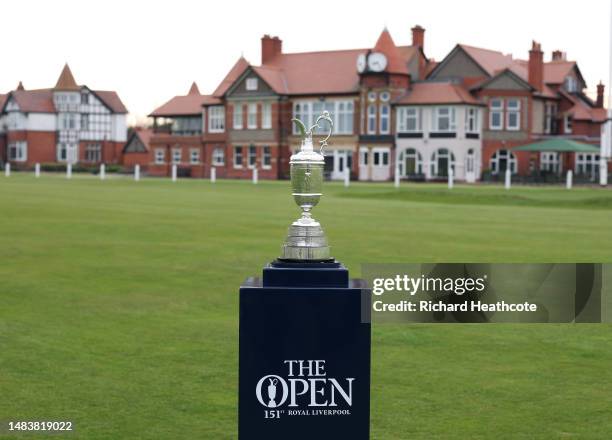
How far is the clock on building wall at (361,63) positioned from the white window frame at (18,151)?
151 feet

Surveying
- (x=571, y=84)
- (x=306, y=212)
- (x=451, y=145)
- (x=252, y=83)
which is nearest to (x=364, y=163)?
(x=451, y=145)

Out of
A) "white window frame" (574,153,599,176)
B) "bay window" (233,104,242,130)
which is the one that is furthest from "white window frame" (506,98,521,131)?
"bay window" (233,104,242,130)

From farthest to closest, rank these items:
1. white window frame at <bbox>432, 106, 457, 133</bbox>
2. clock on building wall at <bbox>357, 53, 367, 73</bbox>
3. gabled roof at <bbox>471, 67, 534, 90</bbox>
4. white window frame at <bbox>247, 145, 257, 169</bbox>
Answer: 1. white window frame at <bbox>247, 145, 257, 169</bbox>
2. clock on building wall at <bbox>357, 53, 367, 73</bbox>
3. white window frame at <bbox>432, 106, 457, 133</bbox>
4. gabled roof at <bbox>471, 67, 534, 90</bbox>

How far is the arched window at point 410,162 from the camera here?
6619 centimetres

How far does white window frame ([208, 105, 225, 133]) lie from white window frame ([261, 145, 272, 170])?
477 centimetres

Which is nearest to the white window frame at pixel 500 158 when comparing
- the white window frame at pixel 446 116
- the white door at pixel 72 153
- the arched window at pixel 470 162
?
the arched window at pixel 470 162

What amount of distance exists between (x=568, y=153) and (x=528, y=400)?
61247 mm

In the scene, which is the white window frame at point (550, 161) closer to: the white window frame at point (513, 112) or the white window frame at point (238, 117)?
the white window frame at point (513, 112)

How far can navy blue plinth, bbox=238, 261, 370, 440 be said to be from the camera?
5.95 m

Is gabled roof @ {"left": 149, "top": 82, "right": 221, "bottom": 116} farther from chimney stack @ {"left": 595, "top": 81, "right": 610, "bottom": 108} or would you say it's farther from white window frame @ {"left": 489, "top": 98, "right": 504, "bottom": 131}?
chimney stack @ {"left": 595, "top": 81, "right": 610, "bottom": 108}

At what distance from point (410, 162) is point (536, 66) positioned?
10.6m

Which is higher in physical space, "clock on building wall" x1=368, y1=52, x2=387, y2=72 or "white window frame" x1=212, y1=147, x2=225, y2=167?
"clock on building wall" x1=368, y1=52, x2=387, y2=72

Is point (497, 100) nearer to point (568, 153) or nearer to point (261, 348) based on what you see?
point (568, 153)

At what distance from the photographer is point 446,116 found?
2547 inches
